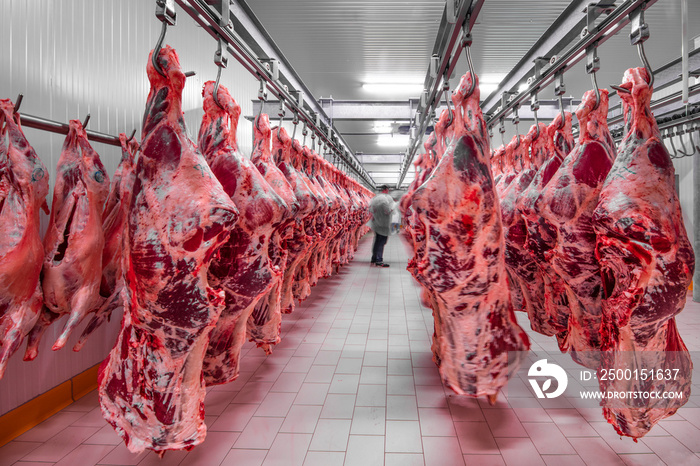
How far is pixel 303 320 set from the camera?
14.9 feet

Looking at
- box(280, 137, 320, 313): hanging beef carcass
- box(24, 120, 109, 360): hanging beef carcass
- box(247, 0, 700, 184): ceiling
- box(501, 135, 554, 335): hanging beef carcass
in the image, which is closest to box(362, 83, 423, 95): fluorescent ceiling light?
box(247, 0, 700, 184): ceiling

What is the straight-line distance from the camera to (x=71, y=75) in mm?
2572

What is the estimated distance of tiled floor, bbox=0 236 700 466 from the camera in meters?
2.03

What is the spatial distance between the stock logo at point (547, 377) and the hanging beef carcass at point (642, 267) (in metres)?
1.21

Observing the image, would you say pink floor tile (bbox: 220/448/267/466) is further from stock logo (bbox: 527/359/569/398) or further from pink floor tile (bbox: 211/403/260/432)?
stock logo (bbox: 527/359/569/398)

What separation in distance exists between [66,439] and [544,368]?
342 cm

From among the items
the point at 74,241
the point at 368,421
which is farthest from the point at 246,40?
the point at 368,421

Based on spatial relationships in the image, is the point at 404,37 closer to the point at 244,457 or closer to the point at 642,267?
the point at 642,267

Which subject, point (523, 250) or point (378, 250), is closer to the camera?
point (523, 250)

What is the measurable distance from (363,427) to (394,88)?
5424 mm

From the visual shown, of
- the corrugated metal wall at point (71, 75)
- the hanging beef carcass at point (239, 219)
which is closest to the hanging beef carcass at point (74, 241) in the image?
the hanging beef carcass at point (239, 219)

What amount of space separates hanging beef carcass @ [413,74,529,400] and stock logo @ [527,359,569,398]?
1.04 m

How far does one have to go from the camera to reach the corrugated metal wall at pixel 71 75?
2.22 m

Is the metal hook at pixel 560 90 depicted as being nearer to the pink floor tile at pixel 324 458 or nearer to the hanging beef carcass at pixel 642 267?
the hanging beef carcass at pixel 642 267
